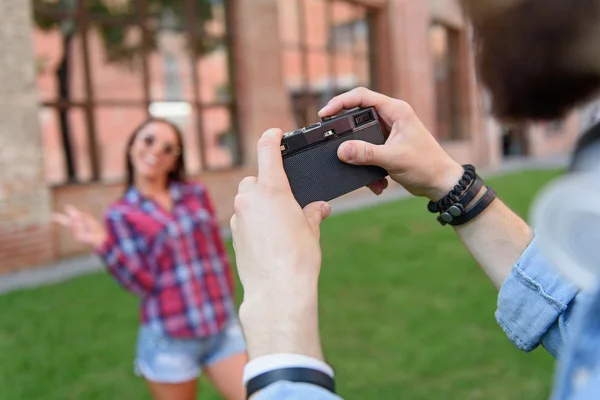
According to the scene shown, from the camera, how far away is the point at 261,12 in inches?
394

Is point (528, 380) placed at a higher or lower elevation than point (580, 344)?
lower

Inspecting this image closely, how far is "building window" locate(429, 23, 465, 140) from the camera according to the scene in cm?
1636

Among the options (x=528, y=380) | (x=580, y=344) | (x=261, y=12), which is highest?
(x=261, y=12)

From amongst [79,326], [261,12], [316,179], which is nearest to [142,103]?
[261,12]

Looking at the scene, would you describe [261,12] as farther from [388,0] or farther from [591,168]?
[591,168]

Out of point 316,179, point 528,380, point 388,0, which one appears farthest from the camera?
point 388,0

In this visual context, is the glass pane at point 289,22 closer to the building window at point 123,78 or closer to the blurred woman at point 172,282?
the building window at point 123,78

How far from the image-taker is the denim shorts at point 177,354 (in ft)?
8.23

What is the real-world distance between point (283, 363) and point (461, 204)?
71 centimetres

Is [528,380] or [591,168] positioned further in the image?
[528,380]

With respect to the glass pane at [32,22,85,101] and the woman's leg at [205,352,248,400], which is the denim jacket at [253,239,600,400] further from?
the glass pane at [32,22,85,101]

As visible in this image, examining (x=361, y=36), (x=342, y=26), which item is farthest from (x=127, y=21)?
(x=361, y=36)

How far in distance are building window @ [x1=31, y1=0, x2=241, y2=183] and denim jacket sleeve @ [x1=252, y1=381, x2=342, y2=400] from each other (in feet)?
24.0

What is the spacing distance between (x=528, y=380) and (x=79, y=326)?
3.33m
